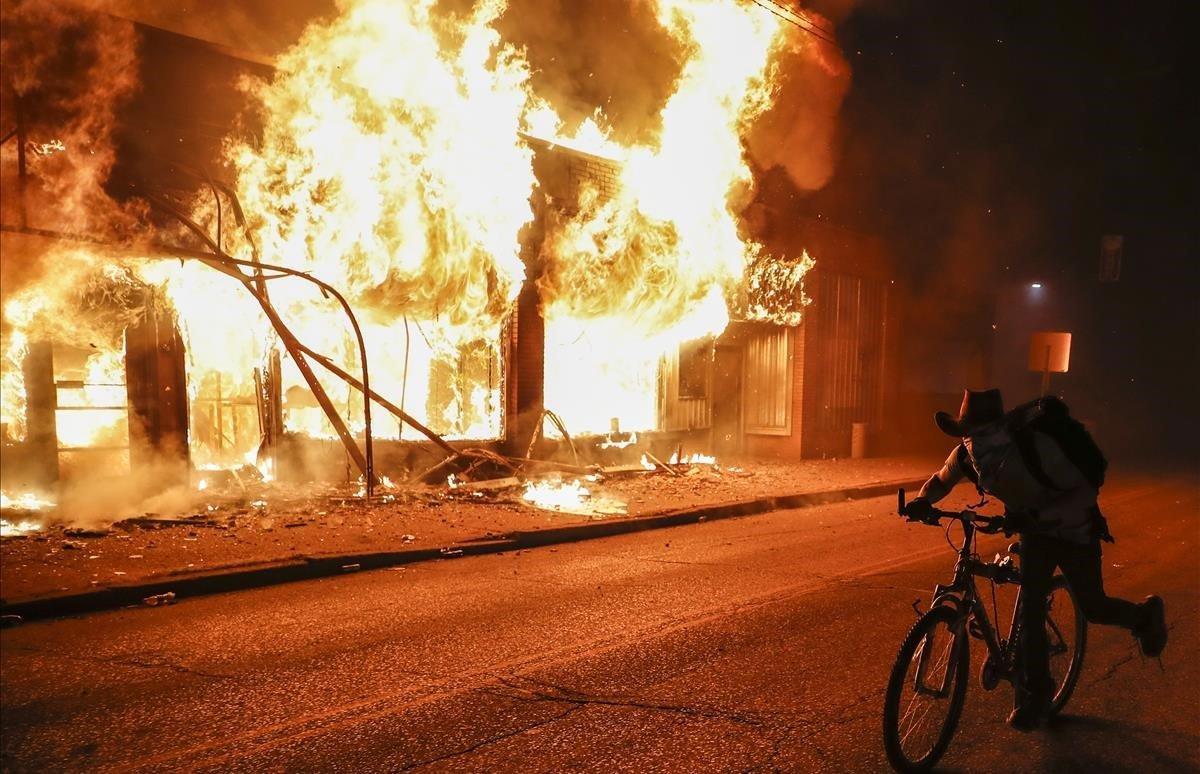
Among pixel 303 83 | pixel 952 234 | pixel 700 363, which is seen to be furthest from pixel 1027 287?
pixel 303 83

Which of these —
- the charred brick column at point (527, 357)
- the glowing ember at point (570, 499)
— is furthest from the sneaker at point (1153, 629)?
the charred brick column at point (527, 357)

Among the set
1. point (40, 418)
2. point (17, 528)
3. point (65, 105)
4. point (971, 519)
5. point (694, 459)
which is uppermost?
point (65, 105)

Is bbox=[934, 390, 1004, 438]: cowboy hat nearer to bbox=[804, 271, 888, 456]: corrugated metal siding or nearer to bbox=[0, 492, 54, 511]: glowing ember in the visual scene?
bbox=[0, 492, 54, 511]: glowing ember

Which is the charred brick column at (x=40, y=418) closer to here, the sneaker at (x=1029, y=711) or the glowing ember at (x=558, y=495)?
the glowing ember at (x=558, y=495)

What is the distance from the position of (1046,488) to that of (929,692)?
1.16 m

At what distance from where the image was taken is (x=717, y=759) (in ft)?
12.8

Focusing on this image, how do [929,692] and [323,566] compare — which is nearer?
[929,692]

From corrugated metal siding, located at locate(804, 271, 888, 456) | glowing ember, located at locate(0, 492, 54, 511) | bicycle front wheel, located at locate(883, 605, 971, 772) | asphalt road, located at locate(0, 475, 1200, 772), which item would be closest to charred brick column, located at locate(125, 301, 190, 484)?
glowing ember, located at locate(0, 492, 54, 511)

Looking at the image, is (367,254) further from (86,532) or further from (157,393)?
(86,532)

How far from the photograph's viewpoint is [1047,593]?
13.7ft

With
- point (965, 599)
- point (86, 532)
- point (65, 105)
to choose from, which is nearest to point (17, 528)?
point (86, 532)

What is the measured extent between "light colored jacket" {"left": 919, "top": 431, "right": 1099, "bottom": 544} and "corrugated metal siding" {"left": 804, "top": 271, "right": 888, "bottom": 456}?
15.7 meters

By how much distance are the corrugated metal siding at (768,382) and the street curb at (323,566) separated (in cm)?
739

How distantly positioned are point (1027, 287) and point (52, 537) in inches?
1552
